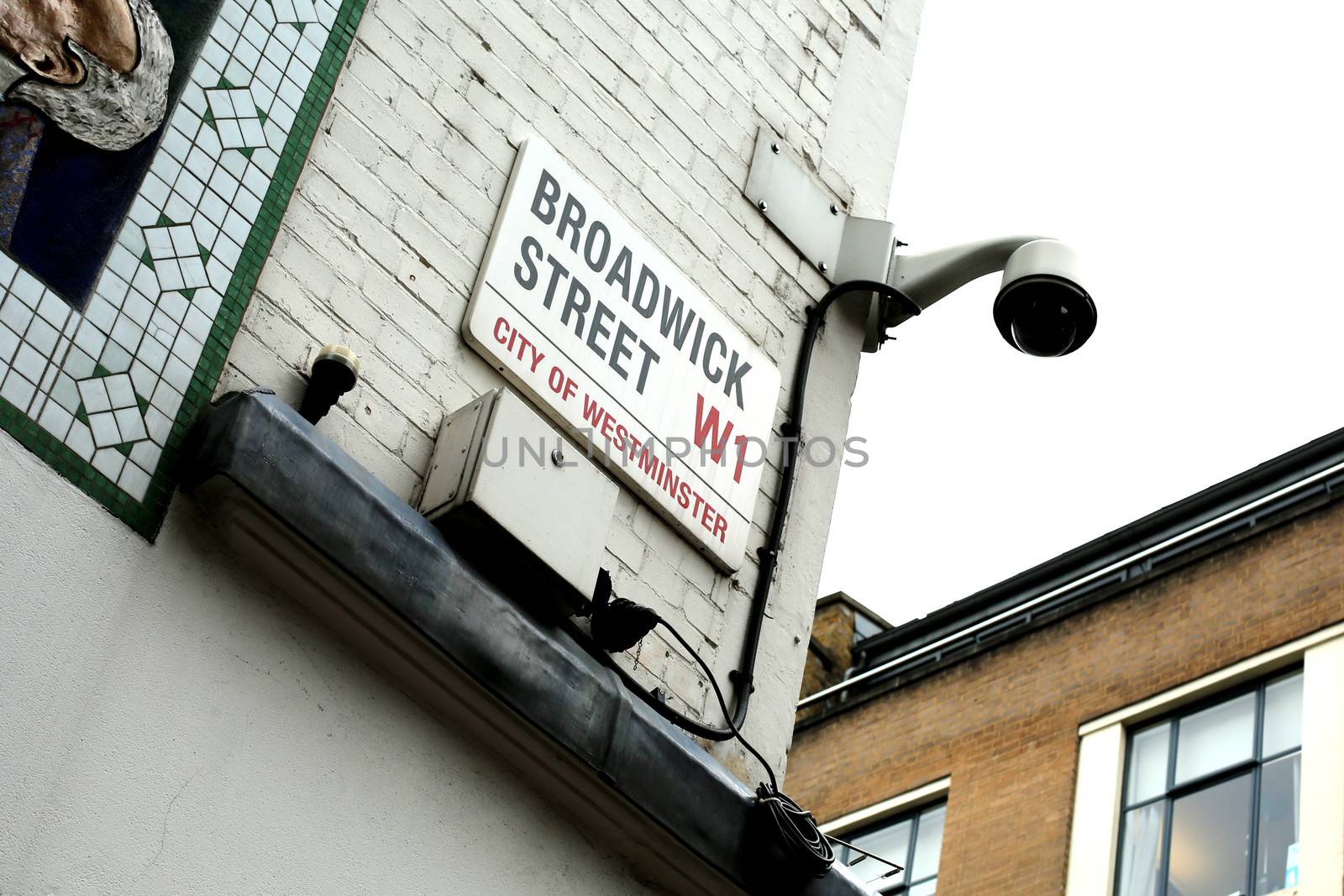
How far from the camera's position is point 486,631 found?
19.1 ft

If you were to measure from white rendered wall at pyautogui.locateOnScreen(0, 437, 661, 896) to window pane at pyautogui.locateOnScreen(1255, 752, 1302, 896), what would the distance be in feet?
32.1

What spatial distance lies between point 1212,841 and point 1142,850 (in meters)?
0.74

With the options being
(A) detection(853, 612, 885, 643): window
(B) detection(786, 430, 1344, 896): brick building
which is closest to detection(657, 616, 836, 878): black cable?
(B) detection(786, 430, 1344, 896): brick building

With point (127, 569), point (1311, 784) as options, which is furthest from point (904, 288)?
point (1311, 784)

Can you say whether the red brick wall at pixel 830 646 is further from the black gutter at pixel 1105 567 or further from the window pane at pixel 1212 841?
the window pane at pixel 1212 841

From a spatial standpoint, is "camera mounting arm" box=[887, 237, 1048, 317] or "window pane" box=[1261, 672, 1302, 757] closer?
"camera mounting arm" box=[887, 237, 1048, 317]

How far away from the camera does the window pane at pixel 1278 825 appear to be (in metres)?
14.2

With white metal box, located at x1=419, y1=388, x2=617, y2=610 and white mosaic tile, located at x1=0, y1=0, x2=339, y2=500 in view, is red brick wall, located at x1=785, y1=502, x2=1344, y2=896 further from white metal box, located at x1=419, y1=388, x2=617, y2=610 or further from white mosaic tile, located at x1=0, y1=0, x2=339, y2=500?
white mosaic tile, located at x1=0, y1=0, x2=339, y2=500

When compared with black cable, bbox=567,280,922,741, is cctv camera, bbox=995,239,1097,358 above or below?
above

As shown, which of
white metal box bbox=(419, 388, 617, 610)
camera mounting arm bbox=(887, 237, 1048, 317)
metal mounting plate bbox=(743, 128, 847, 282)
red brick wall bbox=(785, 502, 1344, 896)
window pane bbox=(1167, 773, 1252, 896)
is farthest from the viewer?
red brick wall bbox=(785, 502, 1344, 896)

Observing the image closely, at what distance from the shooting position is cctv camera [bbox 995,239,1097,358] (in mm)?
7539

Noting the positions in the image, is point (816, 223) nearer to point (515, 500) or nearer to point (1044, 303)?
point (1044, 303)

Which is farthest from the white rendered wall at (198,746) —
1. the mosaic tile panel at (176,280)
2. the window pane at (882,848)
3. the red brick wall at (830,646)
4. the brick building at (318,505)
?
the red brick wall at (830,646)

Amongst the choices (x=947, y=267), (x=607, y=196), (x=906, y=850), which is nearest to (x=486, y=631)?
(x=607, y=196)
